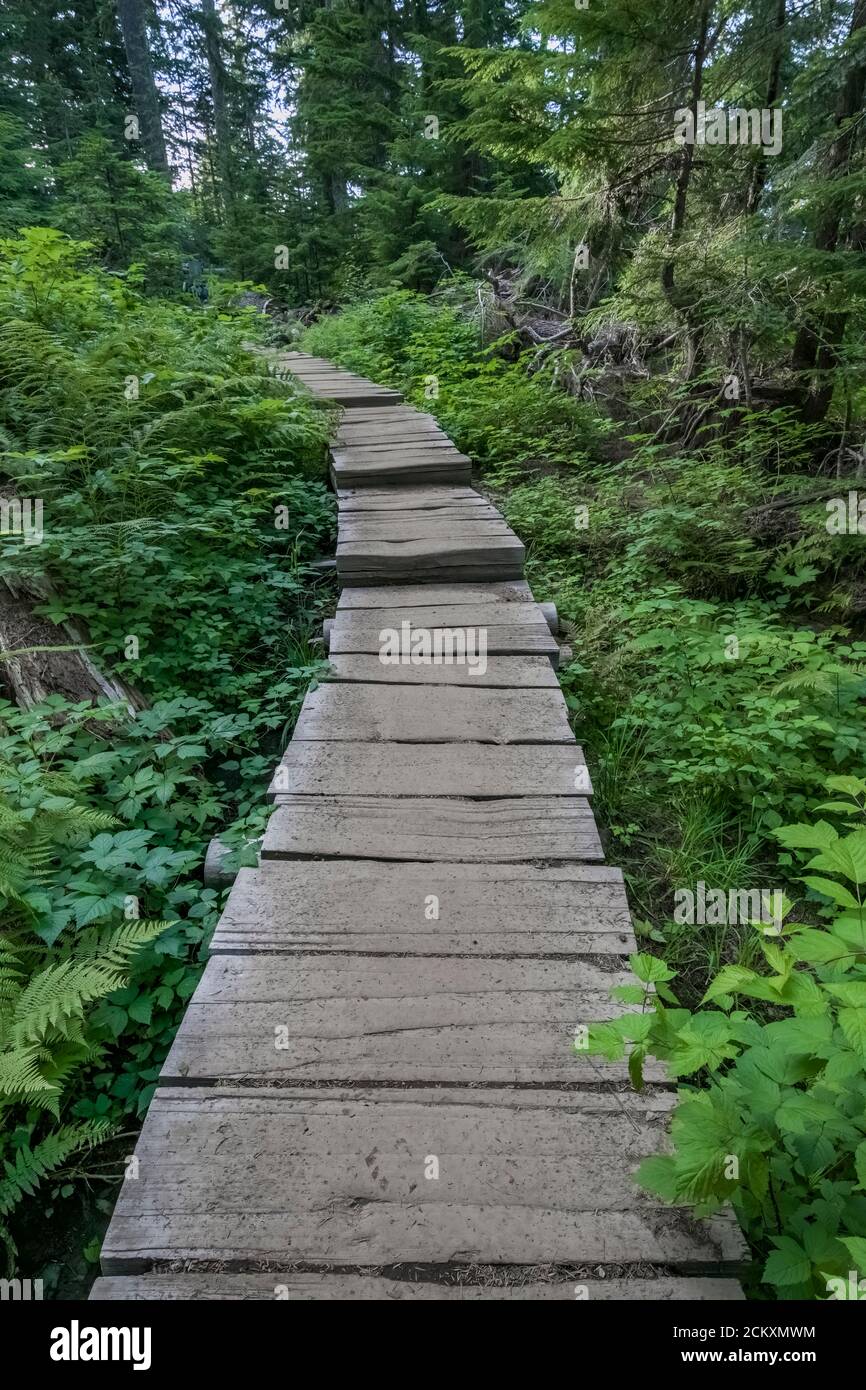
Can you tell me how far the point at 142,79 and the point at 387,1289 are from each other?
22.8m

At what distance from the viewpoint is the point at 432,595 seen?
4.62 meters

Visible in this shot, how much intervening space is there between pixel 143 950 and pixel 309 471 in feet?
17.0

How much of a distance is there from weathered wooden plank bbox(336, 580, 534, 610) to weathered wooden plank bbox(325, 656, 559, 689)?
69cm

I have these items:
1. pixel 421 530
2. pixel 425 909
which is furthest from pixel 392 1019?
pixel 421 530

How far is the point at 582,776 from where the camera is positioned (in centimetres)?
299

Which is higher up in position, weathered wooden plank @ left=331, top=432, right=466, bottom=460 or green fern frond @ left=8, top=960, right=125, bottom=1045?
weathered wooden plank @ left=331, top=432, right=466, bottom=460

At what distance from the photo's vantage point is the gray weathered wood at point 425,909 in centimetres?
228

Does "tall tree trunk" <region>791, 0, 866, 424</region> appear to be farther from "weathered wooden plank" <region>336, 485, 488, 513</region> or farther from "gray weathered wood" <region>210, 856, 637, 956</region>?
"gray weathered wood" <region>210, 856, 637, 956</region>

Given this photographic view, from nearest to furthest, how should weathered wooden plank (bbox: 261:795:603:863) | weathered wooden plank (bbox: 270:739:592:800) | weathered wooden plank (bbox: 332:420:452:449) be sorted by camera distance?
weathered wooden plank (bbox: 261:795:603:863)
weathered wooden plank (bbox: 270:739:592:800)
weathered wooden plank (bbox: 332:420:452:449)

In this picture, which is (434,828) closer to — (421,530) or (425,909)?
(425,909)

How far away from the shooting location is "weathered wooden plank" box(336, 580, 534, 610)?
4.51 metres

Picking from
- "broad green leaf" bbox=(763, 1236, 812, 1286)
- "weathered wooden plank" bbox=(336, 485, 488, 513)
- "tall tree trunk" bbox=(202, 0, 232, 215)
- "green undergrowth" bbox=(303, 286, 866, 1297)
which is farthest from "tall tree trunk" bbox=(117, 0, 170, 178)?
"broad green leaf" bbox=(763, 1236, 812, 1286)

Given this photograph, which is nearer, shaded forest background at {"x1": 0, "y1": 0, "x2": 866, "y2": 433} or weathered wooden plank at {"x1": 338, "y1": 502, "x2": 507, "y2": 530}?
weathered wooden plank at {"x1": 338, "y1": 502, "x2": 507, "y2": 530}
